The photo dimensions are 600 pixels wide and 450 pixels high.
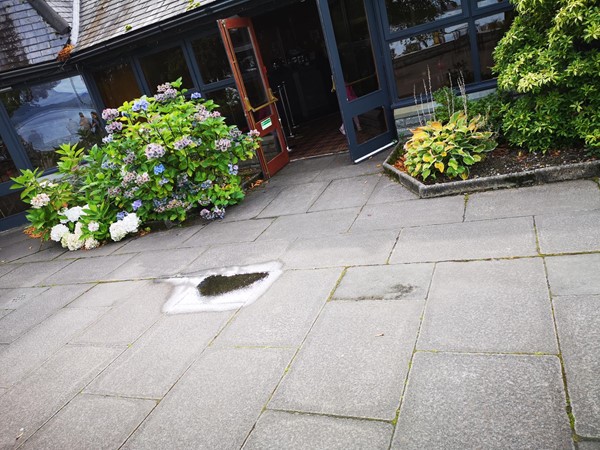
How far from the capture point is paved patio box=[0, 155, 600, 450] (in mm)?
2281

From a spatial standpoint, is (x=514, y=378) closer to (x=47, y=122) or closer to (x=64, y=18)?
(x=47, y=122)

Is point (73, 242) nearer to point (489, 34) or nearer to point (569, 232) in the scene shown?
point (569, 232)

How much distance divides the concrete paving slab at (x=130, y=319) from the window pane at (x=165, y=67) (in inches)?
212

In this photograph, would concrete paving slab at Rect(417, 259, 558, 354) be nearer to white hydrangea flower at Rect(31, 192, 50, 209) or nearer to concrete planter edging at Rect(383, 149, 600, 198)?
concrete planter edging at Rect(383, 149, 600, 198)

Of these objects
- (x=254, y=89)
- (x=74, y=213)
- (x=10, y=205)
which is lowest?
(x=74, y=213)

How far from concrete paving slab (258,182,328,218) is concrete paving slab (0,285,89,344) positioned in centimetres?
273

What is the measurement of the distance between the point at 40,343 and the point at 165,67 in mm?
6291

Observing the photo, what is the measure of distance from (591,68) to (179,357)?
5014 millimetres

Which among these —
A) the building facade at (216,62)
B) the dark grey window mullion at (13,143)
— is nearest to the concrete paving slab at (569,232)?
the building facade at (216,62)

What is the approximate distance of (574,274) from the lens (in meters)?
3.04

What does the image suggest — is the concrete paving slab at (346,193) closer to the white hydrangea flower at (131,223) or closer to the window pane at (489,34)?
the window pane at (489,34)

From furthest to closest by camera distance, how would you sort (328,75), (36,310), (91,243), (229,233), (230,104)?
(328,75) → (230,104) → (91,243) → (229,233) → (36,310)

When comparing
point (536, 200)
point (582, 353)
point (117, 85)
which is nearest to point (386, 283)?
point (582, 353)

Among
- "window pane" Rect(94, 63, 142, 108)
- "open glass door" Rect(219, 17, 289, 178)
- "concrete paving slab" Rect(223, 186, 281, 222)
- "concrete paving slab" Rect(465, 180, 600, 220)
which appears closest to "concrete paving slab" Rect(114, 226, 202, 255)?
"concrete paving slab" Rect(223, 186, 281, 222)
